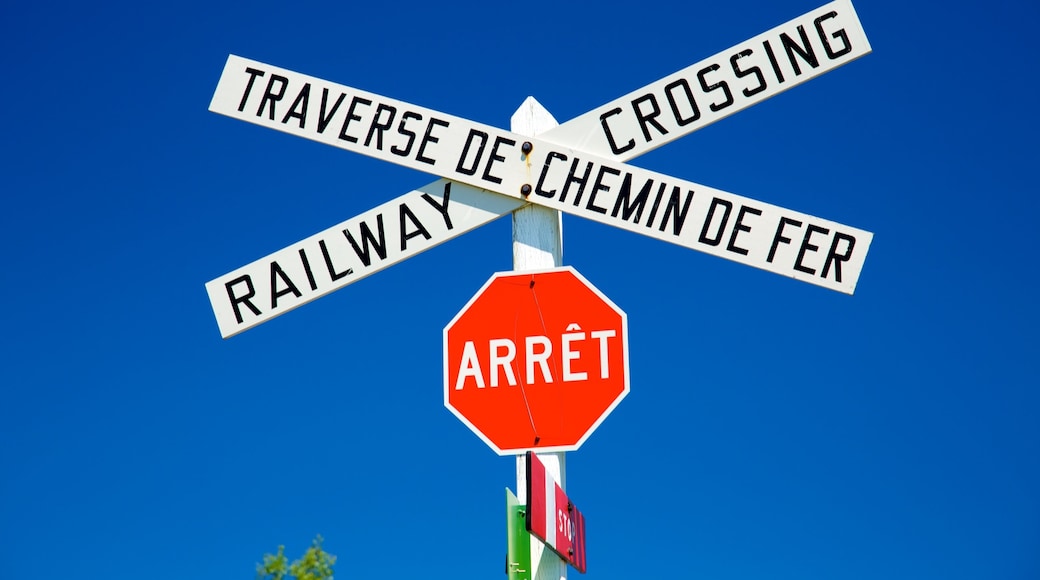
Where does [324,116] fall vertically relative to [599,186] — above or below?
above

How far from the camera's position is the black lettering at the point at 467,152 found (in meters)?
4.28

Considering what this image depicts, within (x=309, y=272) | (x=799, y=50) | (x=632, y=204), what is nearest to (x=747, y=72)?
(x=799, y=50)

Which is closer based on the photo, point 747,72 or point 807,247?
point 807,247

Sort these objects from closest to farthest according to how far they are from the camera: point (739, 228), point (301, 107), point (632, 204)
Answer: point (739, 228) < point (632, 204) < point (301, 107)

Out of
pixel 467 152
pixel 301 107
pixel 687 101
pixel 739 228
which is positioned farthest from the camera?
pixel 301 107

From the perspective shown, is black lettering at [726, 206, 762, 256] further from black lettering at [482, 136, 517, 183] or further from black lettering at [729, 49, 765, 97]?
black lettering at [482, 136, 517, 183]

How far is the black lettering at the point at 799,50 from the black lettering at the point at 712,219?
22.2 inches

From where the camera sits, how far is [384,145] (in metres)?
4.33

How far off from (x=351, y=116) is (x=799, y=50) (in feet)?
5.34

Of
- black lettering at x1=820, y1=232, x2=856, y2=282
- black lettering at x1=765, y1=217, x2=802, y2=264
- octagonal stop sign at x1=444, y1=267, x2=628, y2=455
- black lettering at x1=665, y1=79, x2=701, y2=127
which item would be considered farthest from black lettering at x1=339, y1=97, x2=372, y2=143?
black lettering at x1=820, y1=232, x2=856, y2=282

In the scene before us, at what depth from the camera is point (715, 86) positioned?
13.8 feet

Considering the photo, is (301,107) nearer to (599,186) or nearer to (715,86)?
(599,186)

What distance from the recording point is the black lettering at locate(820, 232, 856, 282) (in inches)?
152

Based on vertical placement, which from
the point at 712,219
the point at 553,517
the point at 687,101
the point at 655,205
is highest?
the point at 687,101
